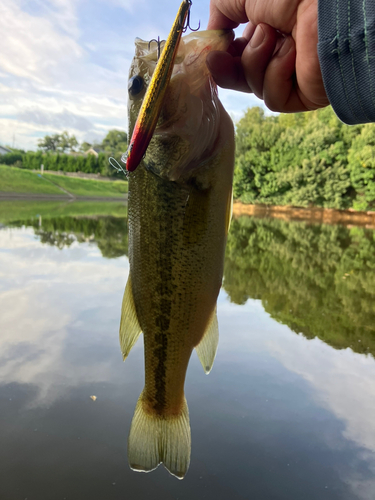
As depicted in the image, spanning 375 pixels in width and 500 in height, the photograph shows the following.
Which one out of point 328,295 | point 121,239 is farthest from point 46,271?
point 328,295

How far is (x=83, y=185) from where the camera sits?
56.3 m

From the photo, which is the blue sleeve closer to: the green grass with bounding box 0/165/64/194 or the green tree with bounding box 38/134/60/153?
the green grass with bounding box 0/165/64/194

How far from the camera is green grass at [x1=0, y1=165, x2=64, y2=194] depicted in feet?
146

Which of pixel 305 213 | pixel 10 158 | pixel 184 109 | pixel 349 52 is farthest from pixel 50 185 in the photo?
pixel 349 52

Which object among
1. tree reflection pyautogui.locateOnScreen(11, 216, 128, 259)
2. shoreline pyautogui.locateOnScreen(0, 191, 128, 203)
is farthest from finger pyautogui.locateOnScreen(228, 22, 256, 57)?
shoreline pyautogui.locateOnScreen(0, 191, 128, 203)

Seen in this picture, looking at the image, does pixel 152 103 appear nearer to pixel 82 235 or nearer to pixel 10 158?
pixel 82 235

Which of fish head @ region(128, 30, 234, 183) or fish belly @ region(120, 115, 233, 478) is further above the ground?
fish head @ region(128, 30, 234, 183)

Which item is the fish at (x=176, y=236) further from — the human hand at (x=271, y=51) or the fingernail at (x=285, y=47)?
the fingernail at (x=285, y=47)

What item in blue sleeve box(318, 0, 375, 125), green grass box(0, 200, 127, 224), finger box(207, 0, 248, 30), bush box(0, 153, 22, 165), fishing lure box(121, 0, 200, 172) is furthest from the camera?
bush box(0, 153, 22, 165)

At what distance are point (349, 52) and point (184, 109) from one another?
58 cm

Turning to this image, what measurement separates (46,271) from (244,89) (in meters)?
8.99

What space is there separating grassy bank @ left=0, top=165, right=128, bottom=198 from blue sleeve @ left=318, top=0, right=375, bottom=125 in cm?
4684

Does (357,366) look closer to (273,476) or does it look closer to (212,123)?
(273,476)

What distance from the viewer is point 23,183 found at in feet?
153
